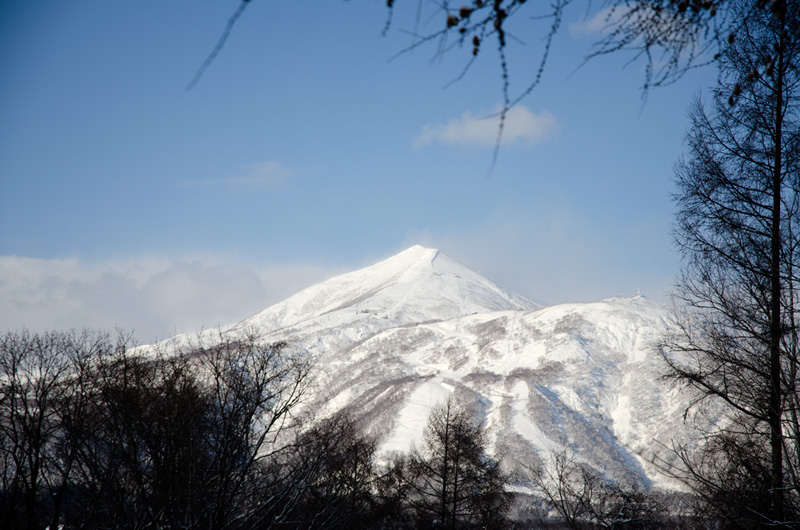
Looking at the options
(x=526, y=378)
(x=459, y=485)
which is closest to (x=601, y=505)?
(x=459, y=485)

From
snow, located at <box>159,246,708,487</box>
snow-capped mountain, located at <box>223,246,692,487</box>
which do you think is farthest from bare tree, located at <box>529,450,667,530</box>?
snow-capped mountain, located at <box>223,246,692,487</box>

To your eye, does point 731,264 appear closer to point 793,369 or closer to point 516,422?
point 793,369

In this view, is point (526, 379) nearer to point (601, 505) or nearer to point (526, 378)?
point (526, 378)

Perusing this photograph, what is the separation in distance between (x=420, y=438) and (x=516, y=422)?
14.8 metres

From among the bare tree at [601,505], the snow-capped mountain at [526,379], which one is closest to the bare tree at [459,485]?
the bare tree at [601,505]

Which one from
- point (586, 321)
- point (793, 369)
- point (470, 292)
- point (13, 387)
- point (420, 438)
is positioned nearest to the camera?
point (793, 369)

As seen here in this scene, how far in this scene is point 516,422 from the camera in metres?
73.6

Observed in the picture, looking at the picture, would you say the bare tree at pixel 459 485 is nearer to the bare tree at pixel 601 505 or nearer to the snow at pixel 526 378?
the bare tree at pixel 601 505

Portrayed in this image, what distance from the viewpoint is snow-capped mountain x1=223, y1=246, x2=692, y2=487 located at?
232 ft

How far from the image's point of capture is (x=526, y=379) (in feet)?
282

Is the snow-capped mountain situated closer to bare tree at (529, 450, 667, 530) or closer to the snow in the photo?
the snow

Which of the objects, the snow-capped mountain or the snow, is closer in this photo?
the snow-capped mountain

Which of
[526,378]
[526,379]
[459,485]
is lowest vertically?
[459,485]

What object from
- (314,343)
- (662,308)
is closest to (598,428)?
(662,308)
